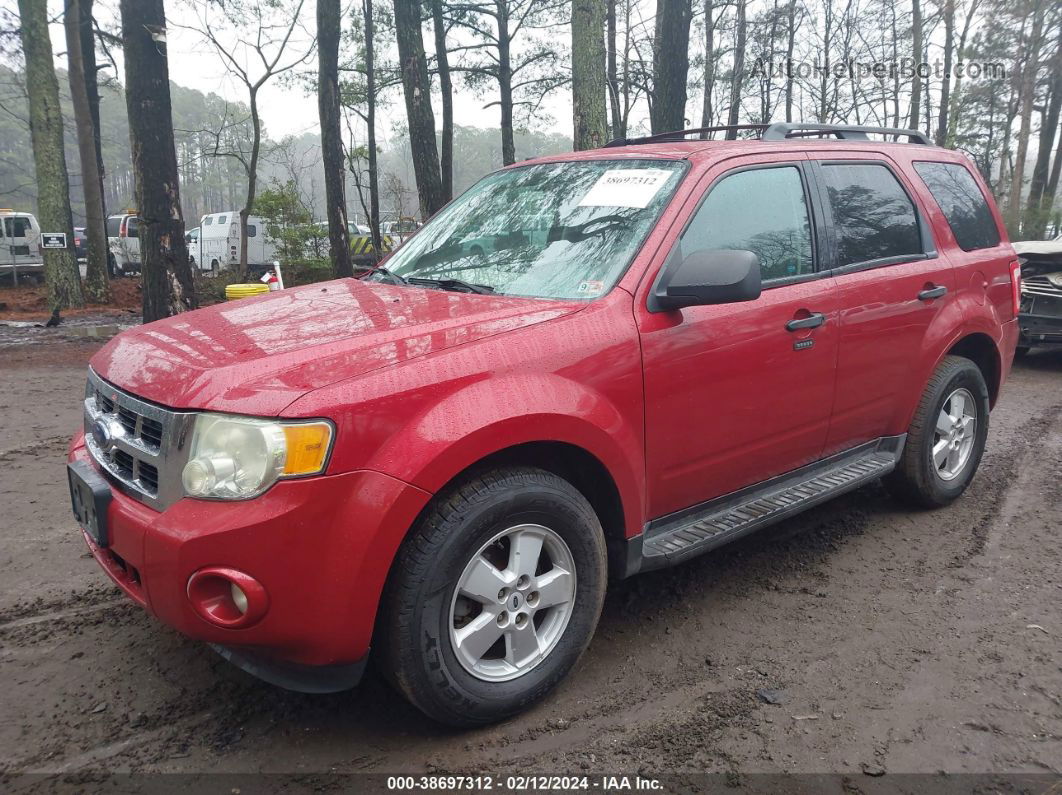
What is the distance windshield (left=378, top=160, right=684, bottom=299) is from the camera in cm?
308

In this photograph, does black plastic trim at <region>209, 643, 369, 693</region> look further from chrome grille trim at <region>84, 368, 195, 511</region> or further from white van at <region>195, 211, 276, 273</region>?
white van at <region>195, 211, 276, 273</region>

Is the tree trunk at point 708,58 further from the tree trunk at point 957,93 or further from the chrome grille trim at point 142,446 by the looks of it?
the chrome grille trim at point 142,446

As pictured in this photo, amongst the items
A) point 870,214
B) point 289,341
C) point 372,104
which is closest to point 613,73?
point 372,104

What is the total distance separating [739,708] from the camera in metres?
2.72

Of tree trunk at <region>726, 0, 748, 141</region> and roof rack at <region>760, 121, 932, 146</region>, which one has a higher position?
tree trunk at <region>726, 0, 748, 141</region>

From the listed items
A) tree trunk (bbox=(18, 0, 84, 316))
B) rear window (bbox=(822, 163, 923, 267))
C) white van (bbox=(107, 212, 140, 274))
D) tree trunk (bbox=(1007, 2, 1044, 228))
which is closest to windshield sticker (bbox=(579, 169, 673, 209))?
rear window (bbox=(822, 163, 923, 267))

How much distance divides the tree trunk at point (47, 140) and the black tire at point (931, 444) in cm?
1451

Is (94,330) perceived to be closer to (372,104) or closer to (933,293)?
(933,293)

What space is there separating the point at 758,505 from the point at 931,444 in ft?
5.00

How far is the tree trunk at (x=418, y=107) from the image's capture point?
1276cm

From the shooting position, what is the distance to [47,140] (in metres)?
14.6

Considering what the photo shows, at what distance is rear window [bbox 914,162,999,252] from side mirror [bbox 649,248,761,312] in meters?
2.22

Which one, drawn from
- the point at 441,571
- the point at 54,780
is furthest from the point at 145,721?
the point at 441,571

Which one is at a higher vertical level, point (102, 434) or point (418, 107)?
point (418, 107)
